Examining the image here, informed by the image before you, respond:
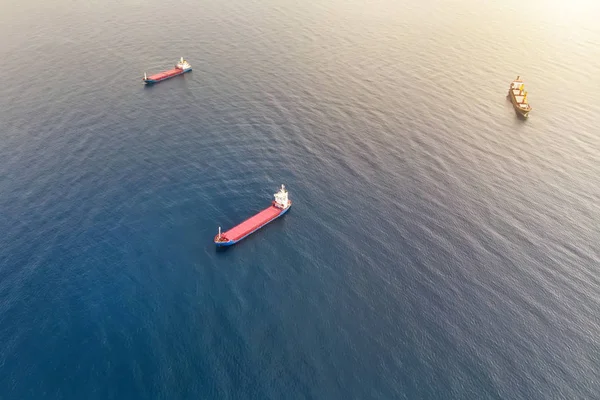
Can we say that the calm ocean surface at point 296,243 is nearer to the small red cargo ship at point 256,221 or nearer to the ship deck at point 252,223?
the small red cargo ship at point 256,221

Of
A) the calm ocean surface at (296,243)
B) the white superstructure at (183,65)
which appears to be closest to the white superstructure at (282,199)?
the calm ocean surface at (296,243)

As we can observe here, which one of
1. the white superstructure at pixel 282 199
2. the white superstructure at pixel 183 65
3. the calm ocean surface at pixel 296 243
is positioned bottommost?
the calm ocean surface at pixel 296 243

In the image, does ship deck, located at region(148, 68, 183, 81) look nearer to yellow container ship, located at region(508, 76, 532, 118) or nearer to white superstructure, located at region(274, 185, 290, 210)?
white superstructure, located at region(274, 185, 290, 210)

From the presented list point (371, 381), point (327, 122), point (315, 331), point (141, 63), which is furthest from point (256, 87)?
point (371, 381)

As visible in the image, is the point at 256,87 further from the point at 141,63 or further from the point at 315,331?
the point at 315,331

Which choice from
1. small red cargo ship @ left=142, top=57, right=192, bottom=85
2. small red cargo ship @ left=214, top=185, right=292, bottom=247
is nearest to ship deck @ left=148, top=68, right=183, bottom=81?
small red cargo ship @ left=142, top=57, right=192, bottom=85

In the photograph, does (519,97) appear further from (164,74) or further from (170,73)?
(164,74)
